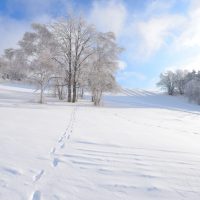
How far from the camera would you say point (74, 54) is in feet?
78.9

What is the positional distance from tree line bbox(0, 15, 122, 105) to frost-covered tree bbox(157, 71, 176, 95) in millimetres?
51844

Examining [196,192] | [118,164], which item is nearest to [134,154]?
[118,164]

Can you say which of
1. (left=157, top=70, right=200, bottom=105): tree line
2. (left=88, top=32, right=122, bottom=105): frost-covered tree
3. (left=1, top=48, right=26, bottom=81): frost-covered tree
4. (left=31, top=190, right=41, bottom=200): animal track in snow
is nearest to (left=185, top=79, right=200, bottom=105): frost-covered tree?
(left=157, top=70, right=200, bottom=105): tree line

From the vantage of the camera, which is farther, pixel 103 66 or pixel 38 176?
pixel 103 66

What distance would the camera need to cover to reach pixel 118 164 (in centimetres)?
440

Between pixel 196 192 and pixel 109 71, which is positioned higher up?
pixel 109 71

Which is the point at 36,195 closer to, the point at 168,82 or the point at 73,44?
the point at 73,44

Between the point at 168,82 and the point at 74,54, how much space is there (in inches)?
2175

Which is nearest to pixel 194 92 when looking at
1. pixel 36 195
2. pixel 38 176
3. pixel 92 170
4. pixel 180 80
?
pixel 180 80

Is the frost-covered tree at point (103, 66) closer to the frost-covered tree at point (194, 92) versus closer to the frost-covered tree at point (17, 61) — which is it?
the frost-covered tree at point (17, 61)

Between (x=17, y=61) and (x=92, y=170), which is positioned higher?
(x=17, y=61)

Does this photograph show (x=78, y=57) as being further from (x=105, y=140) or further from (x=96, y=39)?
(x=105, y=140)

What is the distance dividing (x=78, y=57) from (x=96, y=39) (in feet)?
8.81

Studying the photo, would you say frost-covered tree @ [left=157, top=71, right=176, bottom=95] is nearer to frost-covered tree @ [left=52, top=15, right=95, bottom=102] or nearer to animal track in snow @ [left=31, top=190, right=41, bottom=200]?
frost-covered tree @ [left=52, top=15, right=95, bottom=102]
